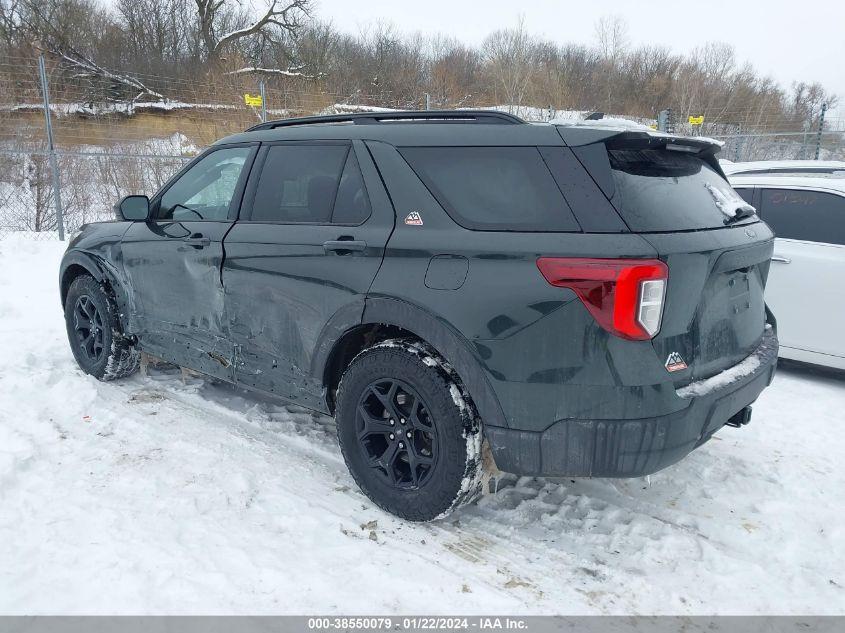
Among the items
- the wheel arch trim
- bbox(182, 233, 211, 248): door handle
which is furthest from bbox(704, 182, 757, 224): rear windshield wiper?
bbox(182, 233, 211, 248): door handle

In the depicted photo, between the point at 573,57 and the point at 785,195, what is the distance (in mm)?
33688

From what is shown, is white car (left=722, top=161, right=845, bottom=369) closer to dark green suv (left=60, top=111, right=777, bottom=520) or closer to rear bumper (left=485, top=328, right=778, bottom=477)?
dark green suv (left=60, top=111, right=777, bottom=520)

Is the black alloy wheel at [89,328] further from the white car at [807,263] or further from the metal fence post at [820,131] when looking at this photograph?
the metal fence post at [820,131]

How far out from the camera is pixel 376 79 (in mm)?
27859

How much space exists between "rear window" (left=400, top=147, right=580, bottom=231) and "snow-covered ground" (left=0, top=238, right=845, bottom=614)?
145cm

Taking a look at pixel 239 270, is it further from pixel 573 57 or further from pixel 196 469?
pixel 573 57

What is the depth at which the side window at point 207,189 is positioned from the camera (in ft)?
12.1

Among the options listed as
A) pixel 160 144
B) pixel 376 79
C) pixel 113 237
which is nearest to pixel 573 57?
pixel 376 79

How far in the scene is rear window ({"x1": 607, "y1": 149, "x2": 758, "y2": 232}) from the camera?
7.79 ft

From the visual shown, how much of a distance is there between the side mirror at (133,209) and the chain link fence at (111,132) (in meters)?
5.07
